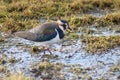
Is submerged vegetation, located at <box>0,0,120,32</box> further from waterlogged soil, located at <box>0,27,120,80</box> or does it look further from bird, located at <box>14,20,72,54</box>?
bird, located at <box>14,20,72,54</box>

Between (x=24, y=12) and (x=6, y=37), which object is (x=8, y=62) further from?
(x=24, y=12)

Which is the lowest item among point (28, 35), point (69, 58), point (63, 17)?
point (63, 17)

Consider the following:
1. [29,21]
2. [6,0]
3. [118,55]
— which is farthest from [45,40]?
[6,0]

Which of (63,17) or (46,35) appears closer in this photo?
(46,35)

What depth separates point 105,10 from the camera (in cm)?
1220

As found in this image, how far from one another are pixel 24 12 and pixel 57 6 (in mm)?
1141

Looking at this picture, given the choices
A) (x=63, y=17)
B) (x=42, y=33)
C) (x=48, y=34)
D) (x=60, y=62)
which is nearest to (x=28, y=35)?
(x=42, y=33)

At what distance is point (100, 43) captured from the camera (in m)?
9.21

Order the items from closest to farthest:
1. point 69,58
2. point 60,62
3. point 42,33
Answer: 1. point 60,62
2. point 42,33
3. point 69,58

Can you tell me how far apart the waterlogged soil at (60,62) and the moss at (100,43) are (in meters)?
0.12

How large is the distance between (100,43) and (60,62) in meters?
1.22

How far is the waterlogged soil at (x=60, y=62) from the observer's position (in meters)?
7.73

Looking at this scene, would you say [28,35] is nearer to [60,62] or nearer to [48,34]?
[48,34]

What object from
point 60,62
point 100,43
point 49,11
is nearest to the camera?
point 60,62
